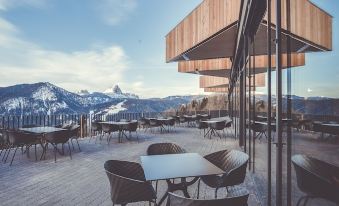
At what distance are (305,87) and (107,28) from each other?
1880 cm

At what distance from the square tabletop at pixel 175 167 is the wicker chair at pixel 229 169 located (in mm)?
189

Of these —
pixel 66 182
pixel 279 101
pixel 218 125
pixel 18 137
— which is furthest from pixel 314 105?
pixel 218 125

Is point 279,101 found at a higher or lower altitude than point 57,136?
higher

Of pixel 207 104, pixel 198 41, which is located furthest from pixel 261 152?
pixel 207 104

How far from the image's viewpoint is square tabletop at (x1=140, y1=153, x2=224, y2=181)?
230cm

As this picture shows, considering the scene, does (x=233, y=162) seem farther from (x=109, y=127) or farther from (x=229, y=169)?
(x=109, y=127)

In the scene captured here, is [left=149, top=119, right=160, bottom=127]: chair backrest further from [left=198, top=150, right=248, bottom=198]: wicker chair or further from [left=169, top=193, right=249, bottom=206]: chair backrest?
[left=169, top=193, right=249, bottom=206]: chair backrest

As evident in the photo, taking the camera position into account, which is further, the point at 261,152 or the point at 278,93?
the point at 261,152

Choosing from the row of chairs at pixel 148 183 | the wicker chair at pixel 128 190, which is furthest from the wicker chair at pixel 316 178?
the wicker chair at pixel 128 190

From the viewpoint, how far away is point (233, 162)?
3107mm

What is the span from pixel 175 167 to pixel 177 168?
0.04 m

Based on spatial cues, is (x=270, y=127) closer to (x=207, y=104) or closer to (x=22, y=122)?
(x=22, y=122)

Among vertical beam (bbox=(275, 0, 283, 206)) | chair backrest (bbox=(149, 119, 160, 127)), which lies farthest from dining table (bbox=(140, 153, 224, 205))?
chair backrest (bbox=(149, 119, 160, 127))

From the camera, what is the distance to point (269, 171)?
9.53 feet
